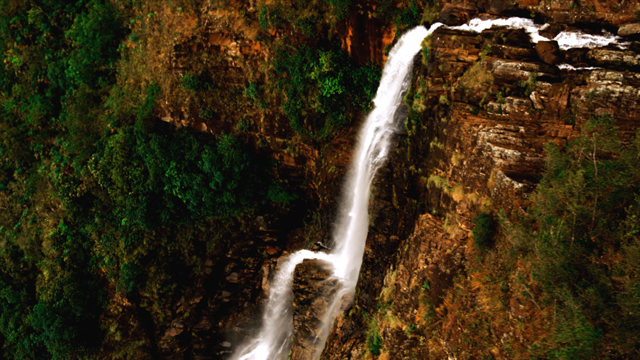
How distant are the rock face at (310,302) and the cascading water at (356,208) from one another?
0.23 meters

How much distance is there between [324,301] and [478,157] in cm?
767

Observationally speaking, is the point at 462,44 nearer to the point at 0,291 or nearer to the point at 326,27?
the point at 326,27

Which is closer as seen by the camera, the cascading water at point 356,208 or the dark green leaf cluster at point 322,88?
the cascading water at point 356,208

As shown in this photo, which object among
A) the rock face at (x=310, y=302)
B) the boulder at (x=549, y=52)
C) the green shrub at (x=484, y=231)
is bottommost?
the rock face at (x=310, y=302)

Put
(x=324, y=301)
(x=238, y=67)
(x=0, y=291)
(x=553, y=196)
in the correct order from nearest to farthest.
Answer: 1. (x=553, y=196)
2. (x=324, y=301)
3. (x=238, y=67)
4. (x=0, y=291)

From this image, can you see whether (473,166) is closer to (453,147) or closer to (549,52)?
(453,147)

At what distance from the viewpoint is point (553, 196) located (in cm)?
834

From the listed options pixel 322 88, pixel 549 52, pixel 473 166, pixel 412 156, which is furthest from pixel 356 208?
pixel 549 52

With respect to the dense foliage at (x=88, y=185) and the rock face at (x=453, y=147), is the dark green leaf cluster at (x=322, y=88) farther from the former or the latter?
the dense foliage at (x=88, y=185)

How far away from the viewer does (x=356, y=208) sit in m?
15.3

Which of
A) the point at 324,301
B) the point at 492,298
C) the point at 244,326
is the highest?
the point at 492,298

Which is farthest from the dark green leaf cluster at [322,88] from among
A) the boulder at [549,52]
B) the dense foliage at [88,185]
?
the boulder at [549,52]

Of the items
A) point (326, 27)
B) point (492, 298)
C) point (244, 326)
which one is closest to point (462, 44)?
point (326, 27)

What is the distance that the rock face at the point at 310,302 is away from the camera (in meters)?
14.6
